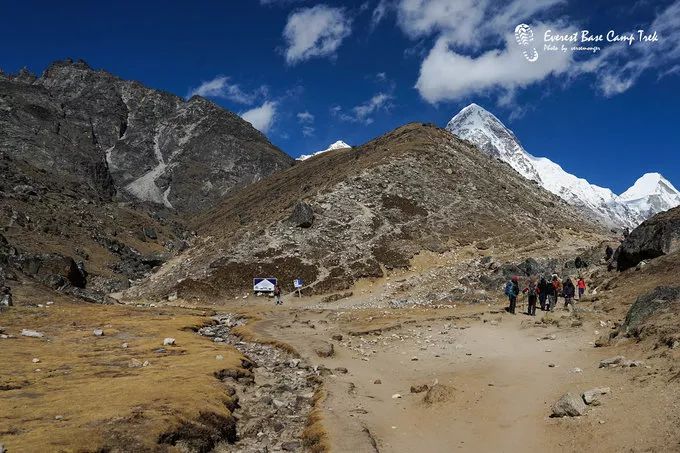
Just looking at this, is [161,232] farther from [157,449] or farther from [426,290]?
[157,449]

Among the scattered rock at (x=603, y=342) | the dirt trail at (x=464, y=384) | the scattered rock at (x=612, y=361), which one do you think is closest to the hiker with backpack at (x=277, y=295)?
the dirt trail at (x=464, y=384)

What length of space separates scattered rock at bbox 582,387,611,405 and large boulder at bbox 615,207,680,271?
25.9 m

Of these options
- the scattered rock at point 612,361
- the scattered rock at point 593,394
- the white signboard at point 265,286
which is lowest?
the scattered rock at point 593,394

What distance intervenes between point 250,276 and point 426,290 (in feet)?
78.3

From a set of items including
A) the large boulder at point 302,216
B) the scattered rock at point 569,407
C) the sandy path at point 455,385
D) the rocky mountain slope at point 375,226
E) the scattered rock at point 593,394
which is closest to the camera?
the scattered rock at point 569,407

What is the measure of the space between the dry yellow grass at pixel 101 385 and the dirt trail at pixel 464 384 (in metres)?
5.62

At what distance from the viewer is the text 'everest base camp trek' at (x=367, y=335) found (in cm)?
1568

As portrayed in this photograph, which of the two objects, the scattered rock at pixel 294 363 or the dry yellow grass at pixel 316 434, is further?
the scattered rock at pixel 294 363

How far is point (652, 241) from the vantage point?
127ft

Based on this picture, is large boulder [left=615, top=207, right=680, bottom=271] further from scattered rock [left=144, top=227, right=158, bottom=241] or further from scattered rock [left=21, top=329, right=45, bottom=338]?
scattered rock [left=144, top=227, right=158, bottom=241]

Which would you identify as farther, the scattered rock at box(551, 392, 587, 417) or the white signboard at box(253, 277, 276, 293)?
the white signboard at box(253, 277, 276, 293)

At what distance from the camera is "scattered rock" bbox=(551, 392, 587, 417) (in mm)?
14828

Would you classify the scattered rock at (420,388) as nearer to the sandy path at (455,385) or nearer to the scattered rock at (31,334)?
the sandy path at (455,385)

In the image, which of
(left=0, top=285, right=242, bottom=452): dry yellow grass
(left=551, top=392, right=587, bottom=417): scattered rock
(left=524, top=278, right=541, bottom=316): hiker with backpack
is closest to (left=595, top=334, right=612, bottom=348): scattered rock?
(left=551, top=392, right=587, bottom=417): scattered rock
